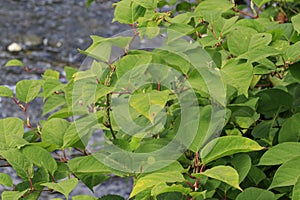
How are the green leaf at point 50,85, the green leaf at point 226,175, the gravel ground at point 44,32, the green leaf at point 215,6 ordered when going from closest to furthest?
the green leaf at point 226,175
the green leaf at point 50,85
the green leaf at point 215,6
the gravel ground at point 44,32

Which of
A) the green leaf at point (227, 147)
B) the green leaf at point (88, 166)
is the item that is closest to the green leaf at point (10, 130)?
the green leaf at point (88, 166)

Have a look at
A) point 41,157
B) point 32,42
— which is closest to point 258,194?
point 41,157

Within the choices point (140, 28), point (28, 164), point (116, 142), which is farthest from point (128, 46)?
point (28, 164)

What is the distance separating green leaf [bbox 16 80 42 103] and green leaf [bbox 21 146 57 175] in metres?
0.17

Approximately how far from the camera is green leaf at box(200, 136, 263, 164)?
867mm

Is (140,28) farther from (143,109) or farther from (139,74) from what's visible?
(143,109)

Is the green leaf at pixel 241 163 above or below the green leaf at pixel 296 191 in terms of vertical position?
below

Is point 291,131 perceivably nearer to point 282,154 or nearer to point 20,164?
point 282,154

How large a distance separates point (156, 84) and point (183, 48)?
0.27ft

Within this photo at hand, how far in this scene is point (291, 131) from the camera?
108cm

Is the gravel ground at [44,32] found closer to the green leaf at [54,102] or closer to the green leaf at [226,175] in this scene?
the green leaf at [54,102]

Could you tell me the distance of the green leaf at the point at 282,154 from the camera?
37.3 inches

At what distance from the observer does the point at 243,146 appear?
87 centimetres

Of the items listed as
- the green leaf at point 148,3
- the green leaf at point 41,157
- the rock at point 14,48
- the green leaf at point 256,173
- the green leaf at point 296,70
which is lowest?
the rock at point 14,48
